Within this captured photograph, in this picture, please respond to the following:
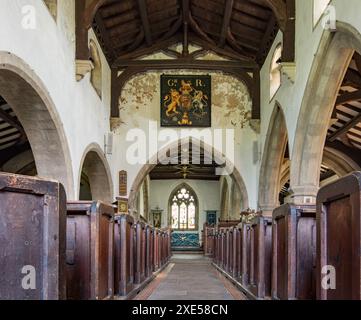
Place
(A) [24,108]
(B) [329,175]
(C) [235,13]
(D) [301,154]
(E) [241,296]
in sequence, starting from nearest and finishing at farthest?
1. (E) [241,296]
2. (A) [24,108]
3. (D) [301,154]
4. (C) [235,13]
5. (B) [329,175]

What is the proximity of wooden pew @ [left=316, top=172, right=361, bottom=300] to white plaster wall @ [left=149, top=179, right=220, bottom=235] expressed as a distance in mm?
27250

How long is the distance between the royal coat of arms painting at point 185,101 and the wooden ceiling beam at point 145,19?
1326 millimetres

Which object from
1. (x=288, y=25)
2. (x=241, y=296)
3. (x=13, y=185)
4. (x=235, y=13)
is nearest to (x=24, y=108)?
(x=241, y=296)

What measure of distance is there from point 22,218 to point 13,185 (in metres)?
0.19

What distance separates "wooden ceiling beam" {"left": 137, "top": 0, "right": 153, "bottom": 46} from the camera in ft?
46.1

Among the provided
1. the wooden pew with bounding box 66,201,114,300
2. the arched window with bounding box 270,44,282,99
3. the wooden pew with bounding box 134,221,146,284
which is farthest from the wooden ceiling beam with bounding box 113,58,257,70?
the wooden pew with bounding box 66,201,114,300

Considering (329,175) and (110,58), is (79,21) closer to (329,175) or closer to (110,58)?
(110,58)

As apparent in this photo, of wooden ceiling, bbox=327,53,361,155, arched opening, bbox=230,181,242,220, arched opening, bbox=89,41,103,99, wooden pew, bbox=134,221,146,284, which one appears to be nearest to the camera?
wooden pew, bbox=134,221,146,284

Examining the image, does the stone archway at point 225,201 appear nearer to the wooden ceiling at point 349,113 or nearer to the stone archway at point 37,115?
the wooden ceiling at point 349,113

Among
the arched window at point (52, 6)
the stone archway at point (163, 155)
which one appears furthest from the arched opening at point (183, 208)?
the arched window at point (52, 6)

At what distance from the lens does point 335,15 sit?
29.6 feet

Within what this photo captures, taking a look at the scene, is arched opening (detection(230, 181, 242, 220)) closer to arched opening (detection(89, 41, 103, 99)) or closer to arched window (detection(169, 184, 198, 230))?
arched window (detection(169, 184, 198, 230))

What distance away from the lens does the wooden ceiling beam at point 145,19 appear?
14.1 metres

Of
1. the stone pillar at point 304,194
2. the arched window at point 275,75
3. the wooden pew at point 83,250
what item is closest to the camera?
the wooden pew at point 83,250
